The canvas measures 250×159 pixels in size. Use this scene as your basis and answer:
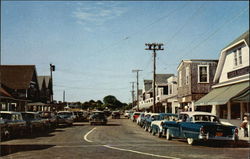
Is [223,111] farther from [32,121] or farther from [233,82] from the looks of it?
[32,121]

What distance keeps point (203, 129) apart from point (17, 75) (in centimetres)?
4335

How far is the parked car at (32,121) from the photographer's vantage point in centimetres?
2280

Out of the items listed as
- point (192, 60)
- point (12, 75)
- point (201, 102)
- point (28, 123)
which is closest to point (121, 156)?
point (28, 123)

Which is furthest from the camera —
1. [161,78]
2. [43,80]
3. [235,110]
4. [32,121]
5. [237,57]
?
[161,78]

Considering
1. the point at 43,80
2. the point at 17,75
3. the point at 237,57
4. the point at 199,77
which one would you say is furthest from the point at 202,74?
the point at 43,80

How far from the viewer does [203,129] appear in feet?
49.7

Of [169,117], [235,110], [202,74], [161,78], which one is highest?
[161,78]

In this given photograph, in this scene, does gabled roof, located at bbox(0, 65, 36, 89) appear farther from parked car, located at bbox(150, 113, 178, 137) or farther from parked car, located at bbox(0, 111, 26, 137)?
parked car, located at bbox(150, 113, 178, 137)

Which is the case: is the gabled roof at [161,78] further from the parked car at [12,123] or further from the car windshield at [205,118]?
the car windshield at [205,118]

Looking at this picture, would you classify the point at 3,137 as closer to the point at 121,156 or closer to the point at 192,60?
the point at 121,156

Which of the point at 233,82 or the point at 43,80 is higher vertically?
the point at 43,80

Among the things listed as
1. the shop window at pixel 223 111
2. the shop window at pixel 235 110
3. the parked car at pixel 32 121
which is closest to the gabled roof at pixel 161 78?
the shop window at pixel 223 111

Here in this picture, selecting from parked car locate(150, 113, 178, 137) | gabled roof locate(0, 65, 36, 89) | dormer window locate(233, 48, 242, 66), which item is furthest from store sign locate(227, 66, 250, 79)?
gabled roof locate(0, 65, 36, 89)

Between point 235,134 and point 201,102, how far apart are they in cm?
1066
